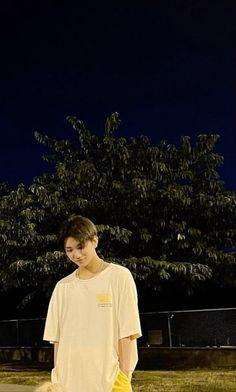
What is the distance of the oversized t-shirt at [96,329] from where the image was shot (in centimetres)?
311

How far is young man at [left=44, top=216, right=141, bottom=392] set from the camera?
312 centimetres

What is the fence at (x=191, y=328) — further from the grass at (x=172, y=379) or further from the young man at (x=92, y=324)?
the young man at (x=92, y=324)

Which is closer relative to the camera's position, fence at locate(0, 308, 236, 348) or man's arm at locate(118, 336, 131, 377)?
man's arm at locate(118, 336, 131, 377)

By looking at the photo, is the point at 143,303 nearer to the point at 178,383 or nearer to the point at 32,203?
the point at 32,203

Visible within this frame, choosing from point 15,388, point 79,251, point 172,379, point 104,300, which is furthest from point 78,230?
point 172,379

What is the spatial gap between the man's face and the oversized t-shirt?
0.08m

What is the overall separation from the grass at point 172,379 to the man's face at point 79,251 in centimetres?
1161

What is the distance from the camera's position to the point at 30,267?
20.9m

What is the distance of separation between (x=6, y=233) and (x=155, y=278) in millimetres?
4407

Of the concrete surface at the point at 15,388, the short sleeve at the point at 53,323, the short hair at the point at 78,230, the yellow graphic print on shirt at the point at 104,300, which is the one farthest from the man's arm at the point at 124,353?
the concrete surface at the point at 15,388

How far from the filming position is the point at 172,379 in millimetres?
16594

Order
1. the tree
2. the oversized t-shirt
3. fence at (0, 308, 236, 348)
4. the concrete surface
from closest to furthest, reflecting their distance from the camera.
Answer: the oversized t-shirt → the concrete surface → fence at (0, 308, 236, 348) → the tree

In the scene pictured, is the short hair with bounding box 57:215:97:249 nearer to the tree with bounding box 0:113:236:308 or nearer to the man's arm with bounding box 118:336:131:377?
the man's arm with bounding box 118:336:131:377

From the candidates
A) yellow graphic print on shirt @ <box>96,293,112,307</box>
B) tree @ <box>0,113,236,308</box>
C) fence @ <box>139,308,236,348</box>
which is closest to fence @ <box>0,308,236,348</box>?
fence @ <box>139,308,236,348</box>
